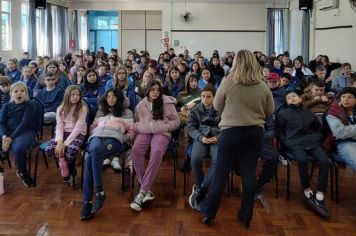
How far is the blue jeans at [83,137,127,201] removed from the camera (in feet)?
10.7

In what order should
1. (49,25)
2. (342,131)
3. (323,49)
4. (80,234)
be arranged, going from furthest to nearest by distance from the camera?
(49,25)
(323,49)
(342,131)
(80,234)

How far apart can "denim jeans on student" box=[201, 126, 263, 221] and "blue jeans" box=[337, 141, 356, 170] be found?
100cm

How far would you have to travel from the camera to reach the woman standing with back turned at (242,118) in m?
2.75

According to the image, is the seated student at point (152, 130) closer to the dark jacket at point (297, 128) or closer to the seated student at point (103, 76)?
the dark jacket at point (297, 128)

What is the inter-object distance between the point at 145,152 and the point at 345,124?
176cm

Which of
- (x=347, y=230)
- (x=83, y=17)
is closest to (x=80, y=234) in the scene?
(x=347, y=230)

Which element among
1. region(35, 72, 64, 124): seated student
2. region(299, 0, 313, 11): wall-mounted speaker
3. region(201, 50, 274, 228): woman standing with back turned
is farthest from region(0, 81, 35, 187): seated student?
region(299, 0, 313, 11): wall-mounted speaker

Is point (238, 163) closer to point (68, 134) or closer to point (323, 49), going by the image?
point (68, 134)

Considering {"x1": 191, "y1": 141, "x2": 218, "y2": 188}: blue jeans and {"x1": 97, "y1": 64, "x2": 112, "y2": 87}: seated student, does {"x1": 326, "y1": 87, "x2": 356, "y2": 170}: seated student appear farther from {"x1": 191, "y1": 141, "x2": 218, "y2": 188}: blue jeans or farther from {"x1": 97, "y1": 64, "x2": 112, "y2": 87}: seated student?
{"x1": 97, "y1": 64, "x2": 112, "y2": 87}: seated student

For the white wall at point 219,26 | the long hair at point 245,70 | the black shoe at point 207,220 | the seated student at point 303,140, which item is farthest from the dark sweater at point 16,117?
the white wall at point 219,26

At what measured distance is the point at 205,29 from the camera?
14.6 m

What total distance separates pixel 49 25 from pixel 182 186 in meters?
10.2

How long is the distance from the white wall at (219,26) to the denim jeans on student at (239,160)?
473 inches

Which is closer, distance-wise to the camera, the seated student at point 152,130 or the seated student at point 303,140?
the seated student at point 303,140
